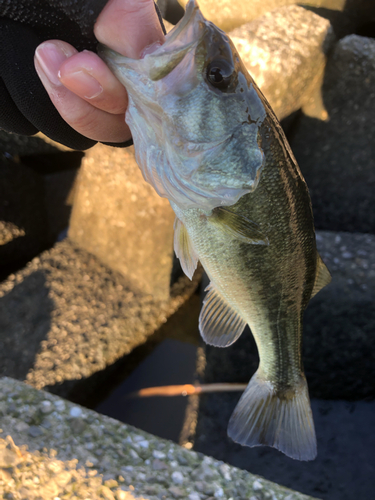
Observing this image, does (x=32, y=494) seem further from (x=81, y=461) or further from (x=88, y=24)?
(x=88, y=24)

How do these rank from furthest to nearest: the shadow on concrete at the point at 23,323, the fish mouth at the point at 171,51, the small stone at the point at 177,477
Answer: the shadow on concrete at the point at 23,323, the small stone at the point at 177,477, the fish mouth at the point at 171,51

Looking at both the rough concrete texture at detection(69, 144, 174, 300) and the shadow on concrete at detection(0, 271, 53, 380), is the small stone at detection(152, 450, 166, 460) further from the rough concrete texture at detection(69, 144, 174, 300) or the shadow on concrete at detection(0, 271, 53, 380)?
the rough concrete texture at detection(69, 144, 174, 300)

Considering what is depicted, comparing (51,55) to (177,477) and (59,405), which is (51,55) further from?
(177,477)

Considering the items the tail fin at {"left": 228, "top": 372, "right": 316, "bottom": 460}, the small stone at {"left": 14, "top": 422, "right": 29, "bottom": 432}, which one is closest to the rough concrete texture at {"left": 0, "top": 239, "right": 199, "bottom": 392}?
the small stone at {"left": 14, "top": 422, "right": 29, "bottom": 432}

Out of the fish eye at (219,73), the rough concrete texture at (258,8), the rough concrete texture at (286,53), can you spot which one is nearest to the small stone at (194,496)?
the fish eye at (219,73)

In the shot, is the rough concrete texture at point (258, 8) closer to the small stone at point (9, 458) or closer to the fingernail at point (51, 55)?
the fingernail at point (51, 55)

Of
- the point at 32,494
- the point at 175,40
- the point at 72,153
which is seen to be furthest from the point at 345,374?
the point at 72,153
